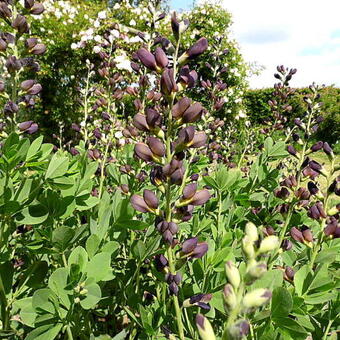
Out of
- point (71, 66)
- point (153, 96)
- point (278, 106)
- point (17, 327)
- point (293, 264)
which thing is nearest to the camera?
point (17, 327)

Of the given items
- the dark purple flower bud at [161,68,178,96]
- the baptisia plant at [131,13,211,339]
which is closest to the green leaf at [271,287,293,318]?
the baptisia plant at [131,13,211,339]

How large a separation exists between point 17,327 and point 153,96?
1380mm

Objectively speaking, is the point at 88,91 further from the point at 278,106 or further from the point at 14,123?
the point at 278,106

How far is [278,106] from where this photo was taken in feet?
11.5

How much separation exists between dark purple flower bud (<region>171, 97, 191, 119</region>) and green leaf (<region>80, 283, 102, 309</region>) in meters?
0.61

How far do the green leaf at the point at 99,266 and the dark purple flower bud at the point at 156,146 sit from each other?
42 cm

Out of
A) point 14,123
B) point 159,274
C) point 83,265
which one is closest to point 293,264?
point 159,274

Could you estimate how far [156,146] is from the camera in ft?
3.50

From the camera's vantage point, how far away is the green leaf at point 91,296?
1179mm

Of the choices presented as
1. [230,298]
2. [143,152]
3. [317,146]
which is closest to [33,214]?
[143,152]

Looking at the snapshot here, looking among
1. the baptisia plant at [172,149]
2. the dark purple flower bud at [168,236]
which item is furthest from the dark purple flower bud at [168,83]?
the dark purple flower bud at [168,236]

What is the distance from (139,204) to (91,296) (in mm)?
343

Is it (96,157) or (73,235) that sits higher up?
(96,157)

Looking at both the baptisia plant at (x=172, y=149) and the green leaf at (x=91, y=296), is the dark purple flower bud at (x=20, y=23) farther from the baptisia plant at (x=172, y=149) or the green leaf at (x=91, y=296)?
the green leaf at (x=91, y=296)
